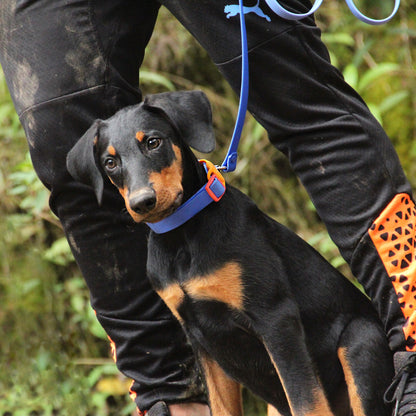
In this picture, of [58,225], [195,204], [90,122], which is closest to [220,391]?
[195,204]

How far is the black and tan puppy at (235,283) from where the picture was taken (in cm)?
238

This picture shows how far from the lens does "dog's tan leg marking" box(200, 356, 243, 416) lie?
8.68 feet

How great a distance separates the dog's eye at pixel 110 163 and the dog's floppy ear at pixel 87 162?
4 cm

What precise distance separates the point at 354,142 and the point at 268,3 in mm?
504

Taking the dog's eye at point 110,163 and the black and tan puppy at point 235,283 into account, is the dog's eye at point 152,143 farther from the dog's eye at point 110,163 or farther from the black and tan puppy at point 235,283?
the dog's eye at point 110,163

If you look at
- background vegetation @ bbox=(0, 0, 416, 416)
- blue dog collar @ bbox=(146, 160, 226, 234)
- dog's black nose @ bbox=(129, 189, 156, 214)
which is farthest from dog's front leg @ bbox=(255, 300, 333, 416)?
background vegetation @ bbox=(0, 0, 416, 416)

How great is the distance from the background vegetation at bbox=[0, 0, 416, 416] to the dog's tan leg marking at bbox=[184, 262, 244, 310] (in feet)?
7.18

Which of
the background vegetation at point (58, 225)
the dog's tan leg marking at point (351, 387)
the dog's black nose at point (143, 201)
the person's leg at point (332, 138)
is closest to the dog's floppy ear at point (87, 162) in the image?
the dog's black nose at point (143, 201)

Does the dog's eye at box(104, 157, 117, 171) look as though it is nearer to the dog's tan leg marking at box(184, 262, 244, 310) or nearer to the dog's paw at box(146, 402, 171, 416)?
the dog's tan leg marking at box(184, 262, 244, 310)

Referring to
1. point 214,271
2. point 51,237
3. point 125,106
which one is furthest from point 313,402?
point 51,237

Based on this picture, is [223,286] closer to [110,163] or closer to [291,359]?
[291,359]

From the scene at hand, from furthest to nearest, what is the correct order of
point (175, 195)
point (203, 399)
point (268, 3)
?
point (203, 399) < point (175, 195) < point (268, 3)

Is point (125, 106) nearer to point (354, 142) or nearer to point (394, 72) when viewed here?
point (354, 142)

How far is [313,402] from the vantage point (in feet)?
7.88
